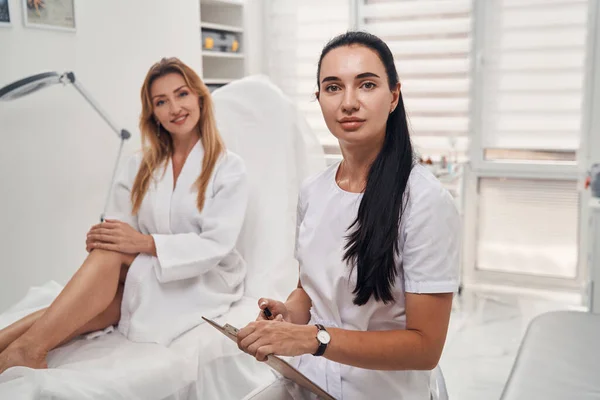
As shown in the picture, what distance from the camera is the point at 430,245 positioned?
993mm

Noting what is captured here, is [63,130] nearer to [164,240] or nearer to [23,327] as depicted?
[164,240]

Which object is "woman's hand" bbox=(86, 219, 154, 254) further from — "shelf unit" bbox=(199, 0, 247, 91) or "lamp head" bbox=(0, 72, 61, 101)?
"shelf unit" bbox=(199, 0, 247, 91)

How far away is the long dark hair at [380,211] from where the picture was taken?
1015 mm

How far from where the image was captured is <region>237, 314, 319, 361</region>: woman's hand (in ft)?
3.02

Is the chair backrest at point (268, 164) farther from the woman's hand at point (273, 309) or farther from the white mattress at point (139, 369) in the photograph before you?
the woman's hand at point (273, 309)

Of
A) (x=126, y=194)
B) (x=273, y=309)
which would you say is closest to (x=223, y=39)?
(x=126, y=194)

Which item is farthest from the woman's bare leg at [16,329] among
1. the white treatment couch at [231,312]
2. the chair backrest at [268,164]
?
the chair backrest at [268,164]

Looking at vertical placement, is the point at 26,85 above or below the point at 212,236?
above

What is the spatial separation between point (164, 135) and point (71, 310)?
0.72 m

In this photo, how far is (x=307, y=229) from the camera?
115 cm

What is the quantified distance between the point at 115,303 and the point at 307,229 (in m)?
0.91

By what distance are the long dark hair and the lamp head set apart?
1.31 m

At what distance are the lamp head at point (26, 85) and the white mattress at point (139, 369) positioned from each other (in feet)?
2.12

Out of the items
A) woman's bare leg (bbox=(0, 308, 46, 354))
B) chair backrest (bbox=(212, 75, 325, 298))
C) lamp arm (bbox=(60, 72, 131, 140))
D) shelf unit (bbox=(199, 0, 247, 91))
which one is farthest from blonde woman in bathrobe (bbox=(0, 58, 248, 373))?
shelf unit (bbox=(199, 0, 247, 91))
